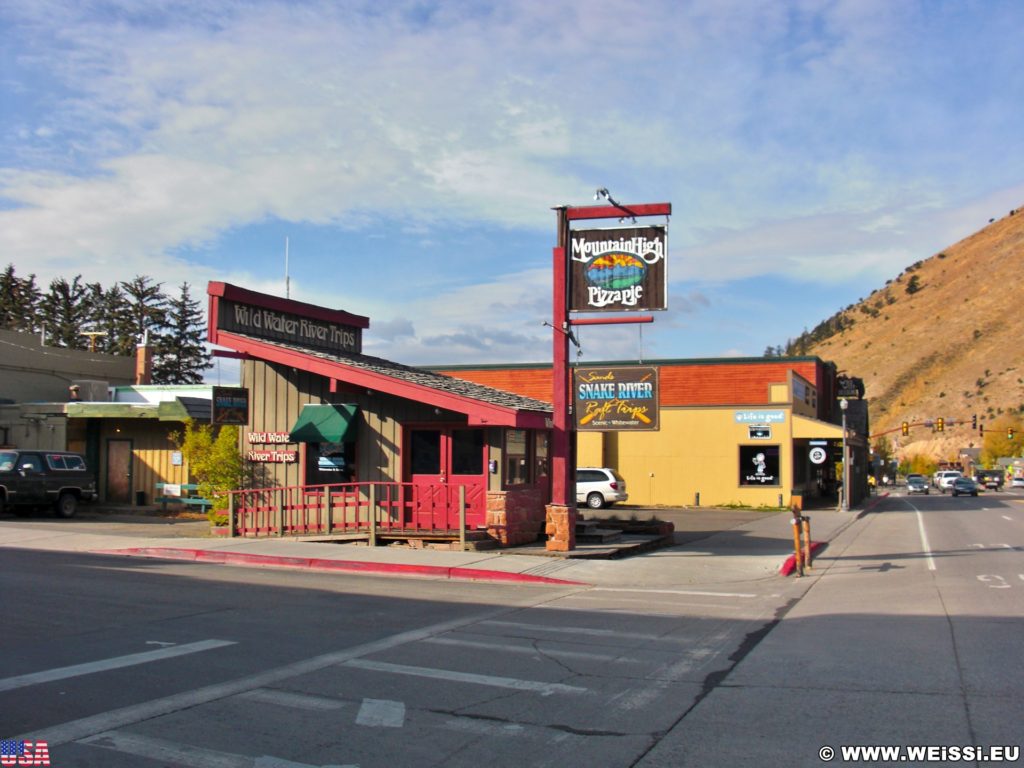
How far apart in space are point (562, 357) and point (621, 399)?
63.7 inches

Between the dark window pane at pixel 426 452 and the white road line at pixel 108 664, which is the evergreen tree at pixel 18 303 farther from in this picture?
the white road line at pixel 108 664

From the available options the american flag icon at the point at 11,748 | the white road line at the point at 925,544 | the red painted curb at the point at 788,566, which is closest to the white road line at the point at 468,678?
the american flag icon at the point at 11,748

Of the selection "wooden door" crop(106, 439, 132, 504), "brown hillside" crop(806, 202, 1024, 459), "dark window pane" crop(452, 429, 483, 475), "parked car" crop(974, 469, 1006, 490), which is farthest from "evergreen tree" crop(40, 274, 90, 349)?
"brown hillside" crop(806, 202, 1024, 459)

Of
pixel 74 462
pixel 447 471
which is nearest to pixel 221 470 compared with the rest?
pixel 447 471

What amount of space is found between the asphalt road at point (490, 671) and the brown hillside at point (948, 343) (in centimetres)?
10578

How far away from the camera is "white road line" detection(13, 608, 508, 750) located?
627 cm

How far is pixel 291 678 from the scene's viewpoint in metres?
7.88

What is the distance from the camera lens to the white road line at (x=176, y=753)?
571 cm

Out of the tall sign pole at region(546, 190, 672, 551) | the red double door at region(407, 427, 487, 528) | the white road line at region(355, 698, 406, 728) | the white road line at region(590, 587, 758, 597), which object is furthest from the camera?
the red double door at region(407, 427, 487, 528)

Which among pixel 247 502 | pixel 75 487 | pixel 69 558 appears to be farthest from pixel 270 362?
pixel 75 487

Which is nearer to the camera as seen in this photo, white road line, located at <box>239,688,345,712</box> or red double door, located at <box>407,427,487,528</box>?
white road line, located at <box>239,688,345,712</box>

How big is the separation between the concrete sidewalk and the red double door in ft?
3.42

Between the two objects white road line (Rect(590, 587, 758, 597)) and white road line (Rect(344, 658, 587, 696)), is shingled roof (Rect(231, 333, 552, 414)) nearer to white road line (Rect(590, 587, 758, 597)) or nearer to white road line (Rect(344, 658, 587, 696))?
white road line (Rect(590, 587, 758, 597))

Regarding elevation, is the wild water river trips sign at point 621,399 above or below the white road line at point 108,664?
above
